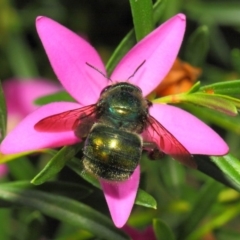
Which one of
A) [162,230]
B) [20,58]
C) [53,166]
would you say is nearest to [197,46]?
[162,230]

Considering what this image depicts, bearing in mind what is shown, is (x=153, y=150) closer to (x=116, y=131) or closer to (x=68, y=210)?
(x=116, y=131)

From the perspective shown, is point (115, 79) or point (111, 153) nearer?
point (111, 153)

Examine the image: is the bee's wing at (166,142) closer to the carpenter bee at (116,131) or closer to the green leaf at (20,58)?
the carpenter bee at (116,131)

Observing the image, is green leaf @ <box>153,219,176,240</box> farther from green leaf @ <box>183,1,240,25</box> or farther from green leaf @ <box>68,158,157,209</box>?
green leaf @ <box>183,1,240,25</box>

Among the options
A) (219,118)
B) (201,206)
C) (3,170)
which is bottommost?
(3,170)

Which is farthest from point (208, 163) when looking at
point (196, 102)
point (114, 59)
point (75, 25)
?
point (75, 25)

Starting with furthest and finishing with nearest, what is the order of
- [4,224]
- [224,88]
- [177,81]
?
[4,224] < [177,81] < [224,88]

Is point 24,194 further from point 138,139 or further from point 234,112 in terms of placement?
point 234,112
